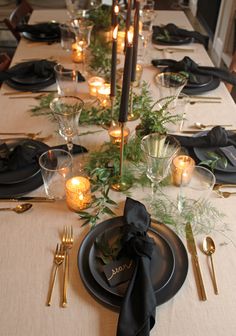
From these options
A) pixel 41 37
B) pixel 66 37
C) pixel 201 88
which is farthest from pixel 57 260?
pixel 41 37

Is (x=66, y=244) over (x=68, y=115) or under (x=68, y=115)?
under

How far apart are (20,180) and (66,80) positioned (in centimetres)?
55

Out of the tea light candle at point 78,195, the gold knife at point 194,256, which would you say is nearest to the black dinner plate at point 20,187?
the tea light candle at point 78,195

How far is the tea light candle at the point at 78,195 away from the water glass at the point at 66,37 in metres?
1.01

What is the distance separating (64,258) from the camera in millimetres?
855

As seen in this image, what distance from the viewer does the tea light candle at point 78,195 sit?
3.12 ft

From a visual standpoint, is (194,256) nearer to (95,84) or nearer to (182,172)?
(182,172)

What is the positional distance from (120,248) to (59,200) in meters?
0.26

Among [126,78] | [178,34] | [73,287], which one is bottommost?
[73,287]

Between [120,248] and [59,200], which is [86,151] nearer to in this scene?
[59,200]

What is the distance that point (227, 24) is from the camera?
3.29 metres

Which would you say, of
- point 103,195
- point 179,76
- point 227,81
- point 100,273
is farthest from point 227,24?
point 100,273

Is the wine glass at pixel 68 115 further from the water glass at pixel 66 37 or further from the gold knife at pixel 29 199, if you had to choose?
the water glass at pixel 66 37

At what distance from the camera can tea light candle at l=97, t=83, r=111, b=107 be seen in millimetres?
1378
